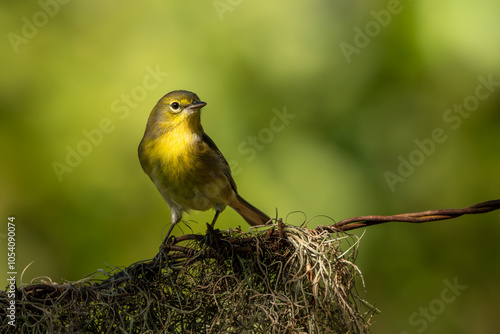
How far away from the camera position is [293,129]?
4934 mm

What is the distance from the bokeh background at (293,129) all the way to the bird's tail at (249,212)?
14 centimetres

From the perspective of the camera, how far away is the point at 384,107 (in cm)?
484

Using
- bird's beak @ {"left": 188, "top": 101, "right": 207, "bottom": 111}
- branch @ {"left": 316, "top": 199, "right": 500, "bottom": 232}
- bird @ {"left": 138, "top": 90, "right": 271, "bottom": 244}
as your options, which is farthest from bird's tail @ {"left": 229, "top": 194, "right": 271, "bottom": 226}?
branch @ {"left": 316, "top": 199, "right": 500, "bottom": 232}

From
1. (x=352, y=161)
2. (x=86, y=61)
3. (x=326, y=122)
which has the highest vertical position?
(x=86, y=61)

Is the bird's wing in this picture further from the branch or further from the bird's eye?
the branch

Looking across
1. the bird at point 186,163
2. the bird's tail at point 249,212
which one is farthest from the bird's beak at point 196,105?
the bird's tail at point 249,212

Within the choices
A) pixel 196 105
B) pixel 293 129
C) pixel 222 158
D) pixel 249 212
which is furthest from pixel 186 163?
pixel 293 129

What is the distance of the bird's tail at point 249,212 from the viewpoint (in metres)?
4.47

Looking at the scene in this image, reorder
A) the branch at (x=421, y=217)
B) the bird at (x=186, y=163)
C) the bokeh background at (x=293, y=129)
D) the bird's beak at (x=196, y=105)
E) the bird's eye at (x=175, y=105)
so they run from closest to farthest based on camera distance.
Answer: the branch at (x=421, y=217), the bird at (x=186, y=163), the bird's beak at (x=196, y=105), the bird's eye at (x=175, y=105), the bokeh background at (x=293, y=129)

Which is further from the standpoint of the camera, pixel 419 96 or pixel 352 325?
pixel 419 96

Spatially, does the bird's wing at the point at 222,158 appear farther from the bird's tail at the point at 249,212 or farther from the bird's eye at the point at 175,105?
the bird's eye at the point at 175,105

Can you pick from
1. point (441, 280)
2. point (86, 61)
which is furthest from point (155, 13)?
point (441, 280)

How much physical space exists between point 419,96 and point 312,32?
3.26ft

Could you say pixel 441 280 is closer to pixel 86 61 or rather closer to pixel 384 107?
pixel 384 107
